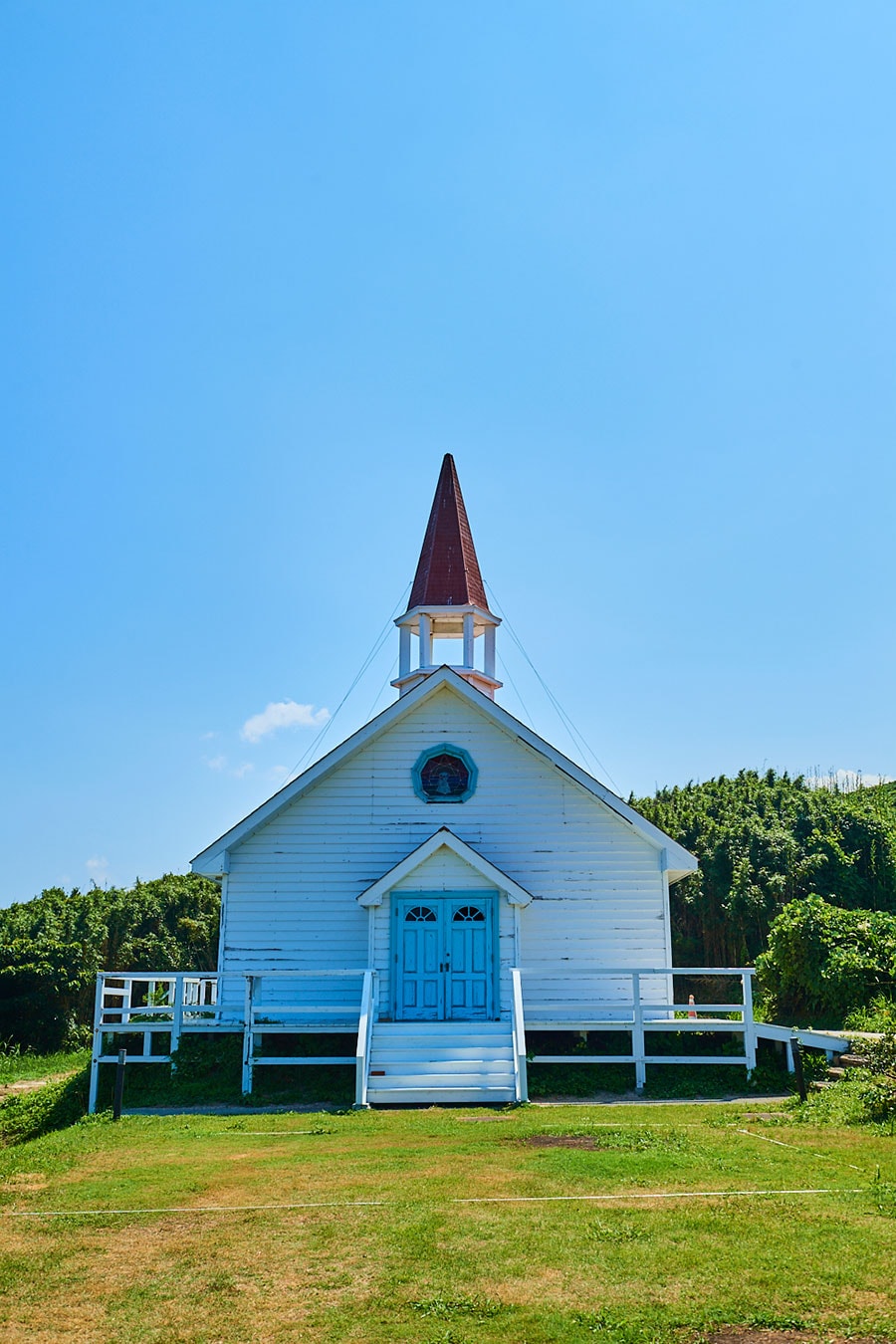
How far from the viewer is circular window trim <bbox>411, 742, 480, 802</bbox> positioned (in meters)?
20.7

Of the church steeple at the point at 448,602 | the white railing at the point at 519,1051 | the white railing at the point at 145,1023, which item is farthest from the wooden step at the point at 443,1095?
the church steeple at the point at 448,602

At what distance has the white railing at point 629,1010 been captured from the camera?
57.0ft

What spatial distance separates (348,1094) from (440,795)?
581 centimetres

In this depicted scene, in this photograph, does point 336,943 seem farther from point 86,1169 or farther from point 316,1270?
point 316,1270

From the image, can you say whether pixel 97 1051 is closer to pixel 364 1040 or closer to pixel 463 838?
pixel 364 1040

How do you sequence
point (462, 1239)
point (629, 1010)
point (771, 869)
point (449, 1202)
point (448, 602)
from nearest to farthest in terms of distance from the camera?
point (462, 1239) → point (449, 1202) → point (629, 1010) → point (448, 602) → point (771, 869)

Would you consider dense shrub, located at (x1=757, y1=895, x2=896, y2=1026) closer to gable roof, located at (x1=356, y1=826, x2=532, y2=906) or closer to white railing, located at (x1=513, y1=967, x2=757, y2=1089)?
white railing, located at (x1=513, y1=967, x2=757, y2=1089)

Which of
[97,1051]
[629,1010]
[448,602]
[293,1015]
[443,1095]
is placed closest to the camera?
[443,1095]

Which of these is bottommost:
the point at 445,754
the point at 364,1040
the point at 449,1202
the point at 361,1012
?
the point at 449,1202

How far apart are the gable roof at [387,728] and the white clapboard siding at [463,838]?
161mm

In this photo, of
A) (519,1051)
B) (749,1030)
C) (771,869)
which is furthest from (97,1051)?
(771,869)

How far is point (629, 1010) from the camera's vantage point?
1886 centimetres

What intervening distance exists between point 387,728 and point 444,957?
437 centimetres

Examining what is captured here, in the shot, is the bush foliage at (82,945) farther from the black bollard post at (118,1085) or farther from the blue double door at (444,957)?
the black bollard post at (118,1085)
